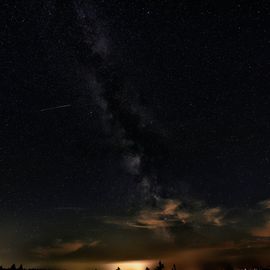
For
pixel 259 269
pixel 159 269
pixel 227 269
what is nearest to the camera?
pixel 159 269

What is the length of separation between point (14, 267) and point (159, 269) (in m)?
46.1

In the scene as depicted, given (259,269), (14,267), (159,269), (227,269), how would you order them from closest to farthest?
(14,267) < (159,269) < (227,269) < (259,269)

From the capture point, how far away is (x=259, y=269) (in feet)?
387

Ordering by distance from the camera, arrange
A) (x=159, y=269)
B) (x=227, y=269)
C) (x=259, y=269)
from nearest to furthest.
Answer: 1. (x=159, y=269)
2. (x=227, y=269)
3. (x=259, y=269)

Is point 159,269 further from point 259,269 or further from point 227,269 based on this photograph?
point 259,269

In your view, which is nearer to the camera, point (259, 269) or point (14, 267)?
point (14, 267)

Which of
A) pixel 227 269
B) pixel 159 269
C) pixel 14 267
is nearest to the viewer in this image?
pixel 14 267

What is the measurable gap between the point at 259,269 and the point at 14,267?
13770cm

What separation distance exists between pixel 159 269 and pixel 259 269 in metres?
91.9

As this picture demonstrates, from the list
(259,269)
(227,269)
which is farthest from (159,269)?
(259,269)

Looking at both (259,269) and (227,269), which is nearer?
(227,269)

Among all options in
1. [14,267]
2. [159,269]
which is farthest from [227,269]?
[14,267]

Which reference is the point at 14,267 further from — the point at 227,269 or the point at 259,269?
the point at 259,269

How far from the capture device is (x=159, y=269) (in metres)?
67.6
